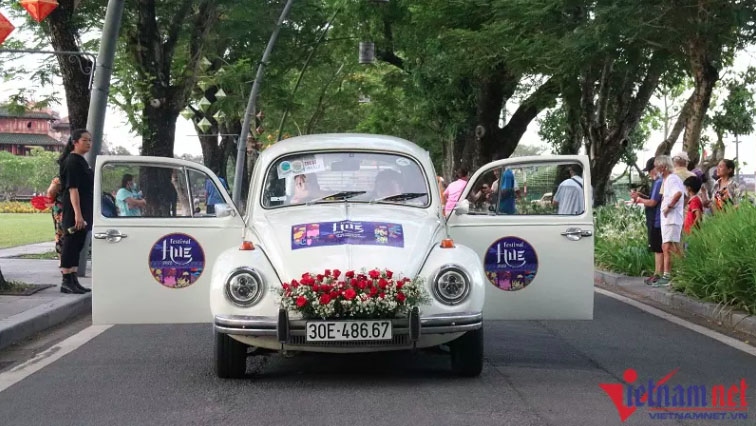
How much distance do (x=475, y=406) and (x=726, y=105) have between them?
33488 millimetres

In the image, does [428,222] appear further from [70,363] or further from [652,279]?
[652,279]

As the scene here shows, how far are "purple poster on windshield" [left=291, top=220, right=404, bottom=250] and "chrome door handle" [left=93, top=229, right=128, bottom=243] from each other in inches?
51.5

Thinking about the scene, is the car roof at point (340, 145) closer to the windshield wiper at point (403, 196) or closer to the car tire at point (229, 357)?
the windshield wiper at point (403, 196)

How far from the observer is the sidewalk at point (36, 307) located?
8.52 metres

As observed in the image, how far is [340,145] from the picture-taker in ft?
25.5

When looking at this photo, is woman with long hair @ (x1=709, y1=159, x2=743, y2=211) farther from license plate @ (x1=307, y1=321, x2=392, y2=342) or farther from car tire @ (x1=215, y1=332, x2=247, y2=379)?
car tire @ (x1=215, y1=332, x2=247, y2=379)

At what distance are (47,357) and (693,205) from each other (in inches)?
321

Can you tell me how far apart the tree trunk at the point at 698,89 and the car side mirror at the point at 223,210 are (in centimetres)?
937

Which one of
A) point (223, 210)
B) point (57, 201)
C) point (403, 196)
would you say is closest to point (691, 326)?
point (403, 196)

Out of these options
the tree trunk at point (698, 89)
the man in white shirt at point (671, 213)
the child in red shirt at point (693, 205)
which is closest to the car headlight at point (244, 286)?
the man in white shirt at point (671, 213)

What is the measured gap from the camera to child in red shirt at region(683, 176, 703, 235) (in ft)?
39.7

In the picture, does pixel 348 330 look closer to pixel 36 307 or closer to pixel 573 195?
pixel 573 195

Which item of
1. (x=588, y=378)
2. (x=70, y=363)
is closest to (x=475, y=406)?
(x=588, y=378)

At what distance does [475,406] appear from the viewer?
5.69 metres
